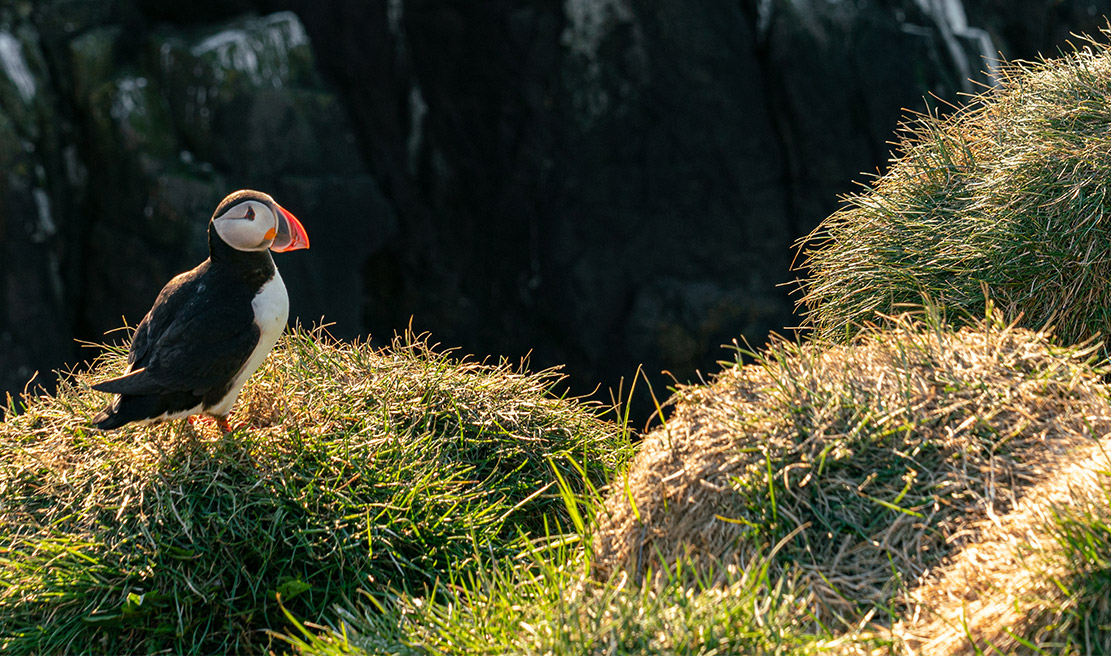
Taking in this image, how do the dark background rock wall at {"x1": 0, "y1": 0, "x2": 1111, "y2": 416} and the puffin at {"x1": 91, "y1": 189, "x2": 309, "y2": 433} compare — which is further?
the dark background rock wall at {"x1": 0, "y1": 0, "x2": 1111, "y2": 416}

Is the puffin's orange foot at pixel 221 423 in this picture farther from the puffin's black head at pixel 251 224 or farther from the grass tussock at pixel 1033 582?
the grass tussock at pixel 1033 582

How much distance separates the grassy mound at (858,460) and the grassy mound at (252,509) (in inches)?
27.2

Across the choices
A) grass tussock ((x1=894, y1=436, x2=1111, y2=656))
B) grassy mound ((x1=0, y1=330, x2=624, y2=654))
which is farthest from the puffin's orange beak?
grass tussock ((x1=894, y1=436, x2=1111, y2=656))

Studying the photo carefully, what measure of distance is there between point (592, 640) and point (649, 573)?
9.8 inches

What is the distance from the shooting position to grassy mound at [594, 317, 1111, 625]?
230 centimetres

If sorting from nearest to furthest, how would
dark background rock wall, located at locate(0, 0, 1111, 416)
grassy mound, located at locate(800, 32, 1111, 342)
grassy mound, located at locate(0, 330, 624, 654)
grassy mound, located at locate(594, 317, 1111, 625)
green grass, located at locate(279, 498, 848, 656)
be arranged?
1. green grass, located at locate(279, 498, 848, 656)
2. grassy mound, located at locate(594, 317, 1111, 625)
3. grassy mound, located at locate(0, 330, 624, 654)
4. grassy mound, located at locate(800, 32, 1111, 342)
5. dark background rock wall, located at locate(0, 0, 1111, 416)

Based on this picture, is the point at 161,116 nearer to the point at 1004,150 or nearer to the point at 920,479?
the point at 1004,150

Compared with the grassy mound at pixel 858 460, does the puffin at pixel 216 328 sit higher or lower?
higher

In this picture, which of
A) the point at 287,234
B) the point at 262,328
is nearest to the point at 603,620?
the point at 262,328

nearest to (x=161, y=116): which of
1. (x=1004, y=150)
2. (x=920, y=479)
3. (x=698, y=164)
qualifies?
(x=698, y=164)

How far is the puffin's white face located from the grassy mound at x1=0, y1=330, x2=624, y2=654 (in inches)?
23.0

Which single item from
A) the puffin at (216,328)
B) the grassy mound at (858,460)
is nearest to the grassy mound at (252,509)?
the puffin at (216,328)

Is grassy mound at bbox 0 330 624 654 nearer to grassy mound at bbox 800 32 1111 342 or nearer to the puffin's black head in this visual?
the puffin's black head

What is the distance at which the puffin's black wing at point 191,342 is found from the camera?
3.12 meters
